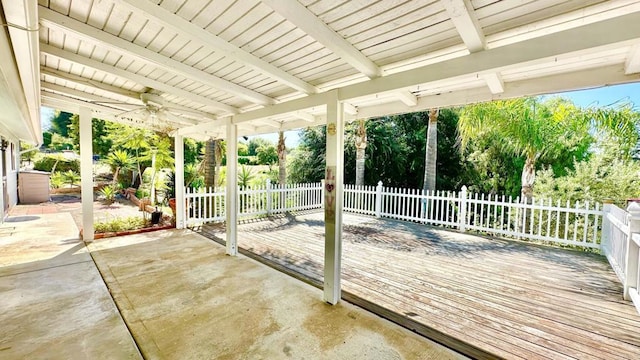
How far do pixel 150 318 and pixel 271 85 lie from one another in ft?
9.49

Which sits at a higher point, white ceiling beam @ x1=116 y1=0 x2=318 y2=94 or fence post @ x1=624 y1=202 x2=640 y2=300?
white ceiling beam @ x1=116 y1=0 x2=318 y2=94

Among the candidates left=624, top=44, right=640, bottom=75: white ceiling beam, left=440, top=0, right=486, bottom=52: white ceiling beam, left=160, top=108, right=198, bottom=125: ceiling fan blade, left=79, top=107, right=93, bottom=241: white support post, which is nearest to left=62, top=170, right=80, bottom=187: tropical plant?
left=79, top=107, right=93, bottom=241: white support post

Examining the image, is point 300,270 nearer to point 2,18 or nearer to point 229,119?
point 229,119

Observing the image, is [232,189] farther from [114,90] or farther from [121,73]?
[114,90]

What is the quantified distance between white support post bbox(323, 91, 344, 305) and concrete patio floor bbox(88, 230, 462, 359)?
0.24 metres

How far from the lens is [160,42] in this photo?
2598 millimetres

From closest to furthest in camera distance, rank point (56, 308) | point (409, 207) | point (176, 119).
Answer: point (56, 308) < point (176, 119) < point (409, 207)

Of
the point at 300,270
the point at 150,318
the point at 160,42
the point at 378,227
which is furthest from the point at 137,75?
the point at 378,227

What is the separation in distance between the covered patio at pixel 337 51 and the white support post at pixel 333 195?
1 centimetres

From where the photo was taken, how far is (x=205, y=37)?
227 centimetres

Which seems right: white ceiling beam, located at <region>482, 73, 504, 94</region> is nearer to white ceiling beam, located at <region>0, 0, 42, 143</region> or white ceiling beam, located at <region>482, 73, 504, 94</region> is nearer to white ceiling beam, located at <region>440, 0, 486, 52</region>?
white ceiling beam, located at <region>440, 0, 486, 52</region>

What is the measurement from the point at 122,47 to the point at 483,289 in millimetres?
4785

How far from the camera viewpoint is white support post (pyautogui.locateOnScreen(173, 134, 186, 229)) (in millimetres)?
6484

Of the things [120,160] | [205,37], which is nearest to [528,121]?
[205,37]
